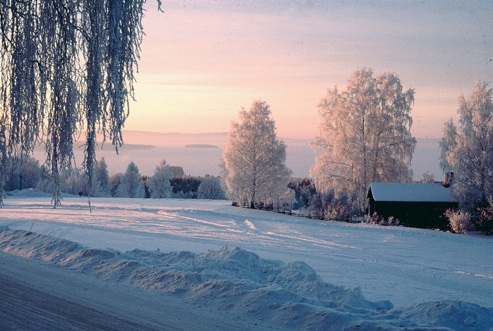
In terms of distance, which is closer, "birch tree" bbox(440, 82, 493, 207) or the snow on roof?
"birch tree" bbox(440, 82, 493, 207)

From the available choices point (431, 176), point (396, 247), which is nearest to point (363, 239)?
point (396, 247)

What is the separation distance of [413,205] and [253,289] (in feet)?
108

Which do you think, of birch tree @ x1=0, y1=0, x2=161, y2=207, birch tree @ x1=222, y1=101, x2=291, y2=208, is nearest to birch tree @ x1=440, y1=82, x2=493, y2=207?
birch tree @ x1=222, y1=101, x2=291, y2=208

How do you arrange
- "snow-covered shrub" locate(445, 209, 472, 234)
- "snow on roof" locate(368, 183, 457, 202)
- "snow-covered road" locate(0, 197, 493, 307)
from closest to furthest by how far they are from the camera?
"snow-covered road" locate(0, 197, 493, 307)
"snow-covered shrub" locate(445, 209, 472, 234)
"snow on roof" locate(368, 183, 457, 202)

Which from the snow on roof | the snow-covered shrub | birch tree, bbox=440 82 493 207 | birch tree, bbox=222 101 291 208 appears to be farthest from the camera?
birch tree, bbox=222 101 291 208

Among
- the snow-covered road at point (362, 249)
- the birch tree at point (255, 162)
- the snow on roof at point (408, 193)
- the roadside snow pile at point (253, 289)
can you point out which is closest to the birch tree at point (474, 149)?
the snow on roof at point (408, 193)

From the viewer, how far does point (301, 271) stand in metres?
9.67

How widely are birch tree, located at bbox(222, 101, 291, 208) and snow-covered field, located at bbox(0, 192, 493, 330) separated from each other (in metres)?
19.4

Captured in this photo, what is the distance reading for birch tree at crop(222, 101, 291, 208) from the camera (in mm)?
44062

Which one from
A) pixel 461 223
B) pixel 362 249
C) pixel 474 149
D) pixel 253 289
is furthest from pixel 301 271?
pixel 474 149

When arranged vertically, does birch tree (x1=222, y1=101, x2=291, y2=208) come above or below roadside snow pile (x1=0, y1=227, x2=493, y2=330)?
above

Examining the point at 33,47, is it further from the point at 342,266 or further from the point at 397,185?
the point at 397,185

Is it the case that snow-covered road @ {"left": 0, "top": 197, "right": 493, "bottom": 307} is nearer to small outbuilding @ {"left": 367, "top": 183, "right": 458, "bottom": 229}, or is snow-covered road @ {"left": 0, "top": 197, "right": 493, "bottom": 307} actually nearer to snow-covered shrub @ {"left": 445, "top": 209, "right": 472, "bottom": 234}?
snow-covered shrub @ {"left": 445, "top": 209, "right": 472, "bottom": 234}

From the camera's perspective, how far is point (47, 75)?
643 cm
